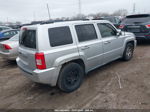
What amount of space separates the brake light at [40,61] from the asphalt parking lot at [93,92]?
94 centimetres

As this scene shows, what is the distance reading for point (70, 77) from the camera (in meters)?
3.27

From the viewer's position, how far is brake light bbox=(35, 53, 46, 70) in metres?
2.61

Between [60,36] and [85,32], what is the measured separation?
886mm

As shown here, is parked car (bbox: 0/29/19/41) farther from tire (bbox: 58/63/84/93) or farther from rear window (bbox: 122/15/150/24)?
rear window (bbox: 122/15/150/24)

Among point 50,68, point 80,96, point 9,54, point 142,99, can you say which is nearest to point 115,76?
point 142,99

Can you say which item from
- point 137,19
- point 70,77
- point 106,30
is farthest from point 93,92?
point 137,19

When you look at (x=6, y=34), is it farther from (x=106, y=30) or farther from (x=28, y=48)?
(x=106, y=30)

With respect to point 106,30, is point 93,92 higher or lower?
lower

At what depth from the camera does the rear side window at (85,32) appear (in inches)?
131

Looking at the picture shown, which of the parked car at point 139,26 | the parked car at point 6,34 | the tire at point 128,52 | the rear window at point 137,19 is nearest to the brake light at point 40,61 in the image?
the tire at point 128,52

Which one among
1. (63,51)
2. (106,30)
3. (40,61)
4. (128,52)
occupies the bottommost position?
(128,52)

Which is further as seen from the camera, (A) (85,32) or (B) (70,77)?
(A) (85,32)

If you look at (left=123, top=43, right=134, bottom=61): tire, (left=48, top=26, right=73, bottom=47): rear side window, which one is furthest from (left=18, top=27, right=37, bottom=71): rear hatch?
(left=123, top=43, right=134, bottom=61): tire

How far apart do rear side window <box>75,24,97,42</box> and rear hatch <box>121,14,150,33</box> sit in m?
4.38
